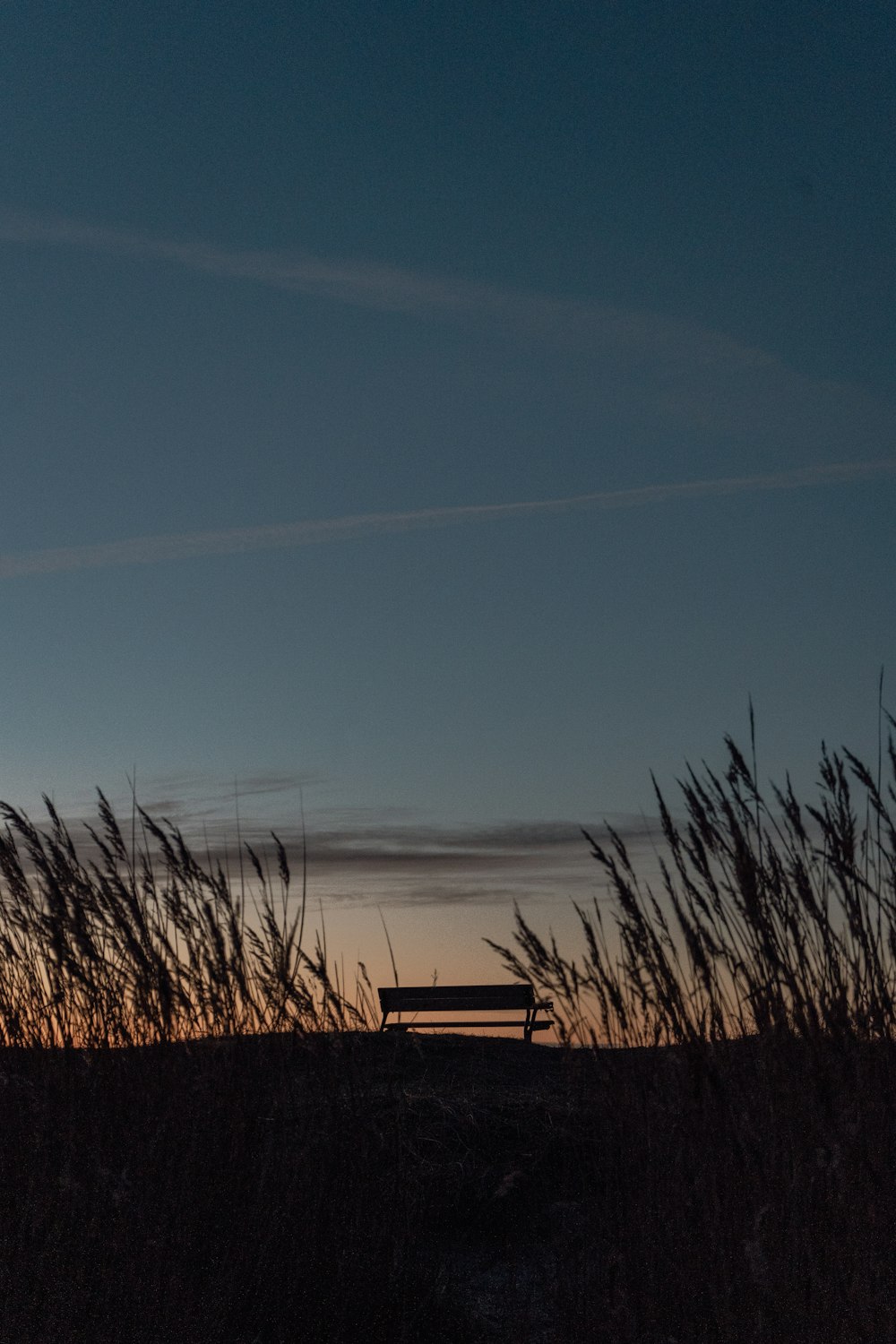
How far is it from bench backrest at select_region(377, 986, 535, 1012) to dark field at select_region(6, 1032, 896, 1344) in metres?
4.60

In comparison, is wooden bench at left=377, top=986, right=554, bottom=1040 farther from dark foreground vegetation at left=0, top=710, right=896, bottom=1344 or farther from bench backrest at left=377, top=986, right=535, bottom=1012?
dark foreground vegetation at left=0, top=710, right=896, bottom=1344

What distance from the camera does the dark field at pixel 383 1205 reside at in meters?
2.67

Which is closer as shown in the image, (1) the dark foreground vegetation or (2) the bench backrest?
(1) the dark foreground vegetation

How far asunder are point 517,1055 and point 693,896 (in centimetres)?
346

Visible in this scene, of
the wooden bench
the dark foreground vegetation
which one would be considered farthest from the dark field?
the wooden bench

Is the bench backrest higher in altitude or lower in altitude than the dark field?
higher

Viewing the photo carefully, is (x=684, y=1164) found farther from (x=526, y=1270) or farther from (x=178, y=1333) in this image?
(x=178, y=1333)

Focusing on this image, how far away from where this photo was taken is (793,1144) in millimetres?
2883

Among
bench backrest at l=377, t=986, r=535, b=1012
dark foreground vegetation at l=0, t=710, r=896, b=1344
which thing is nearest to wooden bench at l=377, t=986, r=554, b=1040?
bench backrest at l=377, t=986, r=535, b=1012

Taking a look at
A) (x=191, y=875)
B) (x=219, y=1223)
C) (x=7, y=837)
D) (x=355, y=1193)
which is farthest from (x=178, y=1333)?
(x=7, y=837)

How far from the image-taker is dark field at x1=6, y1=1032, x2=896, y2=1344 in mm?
2674

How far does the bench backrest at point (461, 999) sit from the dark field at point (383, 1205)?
15.1ft

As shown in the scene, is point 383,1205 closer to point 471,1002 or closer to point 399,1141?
point 399,1141

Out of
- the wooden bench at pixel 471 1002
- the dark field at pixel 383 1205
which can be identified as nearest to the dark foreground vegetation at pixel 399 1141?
the dark field at pixel 383 1205
